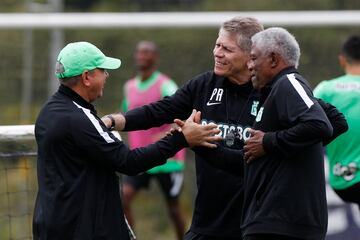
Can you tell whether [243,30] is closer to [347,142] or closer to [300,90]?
[300,90]

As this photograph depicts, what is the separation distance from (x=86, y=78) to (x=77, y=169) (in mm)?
527

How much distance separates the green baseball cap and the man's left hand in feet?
2.98

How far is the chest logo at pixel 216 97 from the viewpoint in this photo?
6.24m

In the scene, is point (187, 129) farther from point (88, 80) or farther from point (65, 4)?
point (65, 4)

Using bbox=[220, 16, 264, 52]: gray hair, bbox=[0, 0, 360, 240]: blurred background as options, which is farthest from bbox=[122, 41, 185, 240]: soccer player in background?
bbox=[220, 16, 264, 52]: gray hair

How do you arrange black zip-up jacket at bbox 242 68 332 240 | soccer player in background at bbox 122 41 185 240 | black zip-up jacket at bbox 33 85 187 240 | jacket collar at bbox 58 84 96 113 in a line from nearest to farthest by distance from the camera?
black zip-up jacket at bbox 242 68 332 240
black zip-up jacket at bbox 33 85 187 240
jacket collar at bbox 58 84 96 113
soccer player in background at bbox 122 41 185 240

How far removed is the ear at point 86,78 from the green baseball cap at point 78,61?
2 centimetres

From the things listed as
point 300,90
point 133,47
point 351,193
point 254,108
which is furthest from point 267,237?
point 133,47

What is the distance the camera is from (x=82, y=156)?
5617 mm

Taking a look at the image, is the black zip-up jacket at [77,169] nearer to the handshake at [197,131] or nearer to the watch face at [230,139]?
the handshake at [197,131]

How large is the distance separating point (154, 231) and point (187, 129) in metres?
6.16

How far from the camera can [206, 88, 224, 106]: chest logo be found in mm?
6242

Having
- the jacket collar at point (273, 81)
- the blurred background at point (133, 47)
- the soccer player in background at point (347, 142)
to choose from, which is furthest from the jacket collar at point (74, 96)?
the blurred background at point (133, 47)

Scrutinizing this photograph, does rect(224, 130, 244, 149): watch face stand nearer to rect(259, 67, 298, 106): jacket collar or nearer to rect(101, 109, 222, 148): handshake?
rect(101, 109, 222, 148): handshake
